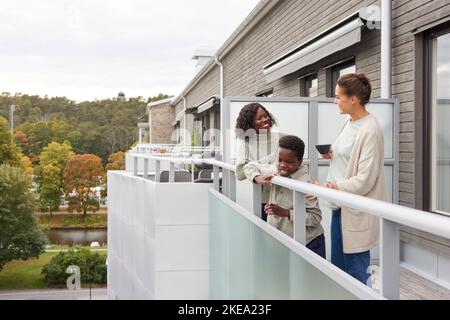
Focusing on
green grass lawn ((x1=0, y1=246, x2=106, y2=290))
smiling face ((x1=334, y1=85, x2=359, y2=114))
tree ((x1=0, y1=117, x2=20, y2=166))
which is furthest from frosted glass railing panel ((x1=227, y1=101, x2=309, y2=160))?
tree ((x1=0, y1=117, x2=20, y2=166))

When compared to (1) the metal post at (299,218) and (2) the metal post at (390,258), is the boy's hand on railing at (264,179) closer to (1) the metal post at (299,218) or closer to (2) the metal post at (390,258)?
(1) the metal post at (299,218)

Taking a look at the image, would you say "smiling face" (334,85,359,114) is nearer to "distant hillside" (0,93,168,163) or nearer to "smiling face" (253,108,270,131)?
"smiling face" (253,108,270,131)

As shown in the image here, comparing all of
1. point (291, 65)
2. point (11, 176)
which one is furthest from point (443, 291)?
point (11, 176)

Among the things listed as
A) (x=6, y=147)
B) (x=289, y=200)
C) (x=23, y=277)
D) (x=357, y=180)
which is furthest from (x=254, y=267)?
(x=6, y=147)

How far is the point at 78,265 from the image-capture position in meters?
47.1

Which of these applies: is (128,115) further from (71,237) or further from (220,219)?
(220,219)

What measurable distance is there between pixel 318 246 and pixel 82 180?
71207 millimetres

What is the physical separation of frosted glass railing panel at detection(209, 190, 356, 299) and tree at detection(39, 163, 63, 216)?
69198 mm

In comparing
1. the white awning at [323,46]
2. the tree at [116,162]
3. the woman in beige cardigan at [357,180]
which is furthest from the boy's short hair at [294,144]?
the tree at [116,162]

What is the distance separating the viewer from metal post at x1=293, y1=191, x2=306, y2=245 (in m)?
3.25

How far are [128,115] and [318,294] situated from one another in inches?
3300

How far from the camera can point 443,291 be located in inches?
205

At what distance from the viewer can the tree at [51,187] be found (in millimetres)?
72875

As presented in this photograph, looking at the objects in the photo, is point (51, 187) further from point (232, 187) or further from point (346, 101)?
point (346, 101)
